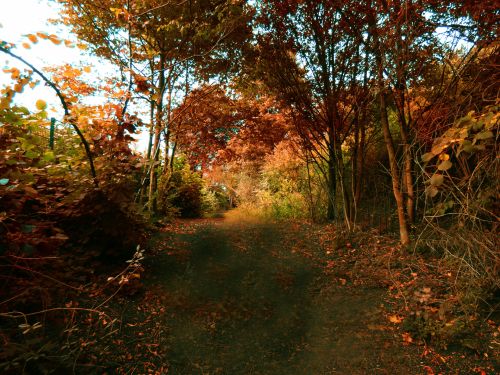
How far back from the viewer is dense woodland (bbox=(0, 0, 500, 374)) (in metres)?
1.85

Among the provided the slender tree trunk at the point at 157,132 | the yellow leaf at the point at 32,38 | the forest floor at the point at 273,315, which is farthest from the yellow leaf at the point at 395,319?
the slender tree trunk at the point at 157,132

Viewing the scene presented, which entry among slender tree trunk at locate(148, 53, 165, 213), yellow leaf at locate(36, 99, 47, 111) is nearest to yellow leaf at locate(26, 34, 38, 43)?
yellow leaf at locate(36, 99, 47, 111)

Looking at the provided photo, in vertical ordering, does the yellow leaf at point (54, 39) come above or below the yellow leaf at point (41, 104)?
above

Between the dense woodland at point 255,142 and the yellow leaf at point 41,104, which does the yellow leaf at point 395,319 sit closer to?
the dense woodland at point 255,142

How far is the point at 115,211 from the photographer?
9.45 ft

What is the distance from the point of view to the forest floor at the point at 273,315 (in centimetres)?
225

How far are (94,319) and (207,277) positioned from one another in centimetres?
138

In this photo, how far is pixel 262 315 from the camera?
117 inches

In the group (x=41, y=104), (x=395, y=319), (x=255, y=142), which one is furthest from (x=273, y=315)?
(x=255, y=142)

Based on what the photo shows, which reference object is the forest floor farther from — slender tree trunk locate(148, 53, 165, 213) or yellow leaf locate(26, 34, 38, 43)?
yellow leaf locate(26, 34, 38, 43)

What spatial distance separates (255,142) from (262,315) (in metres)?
4.48

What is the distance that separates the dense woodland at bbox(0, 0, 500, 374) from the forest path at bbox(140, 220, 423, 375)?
220 millimetres

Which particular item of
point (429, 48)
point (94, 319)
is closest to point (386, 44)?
point (429, 48)

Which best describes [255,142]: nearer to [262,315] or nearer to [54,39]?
[262,315]
